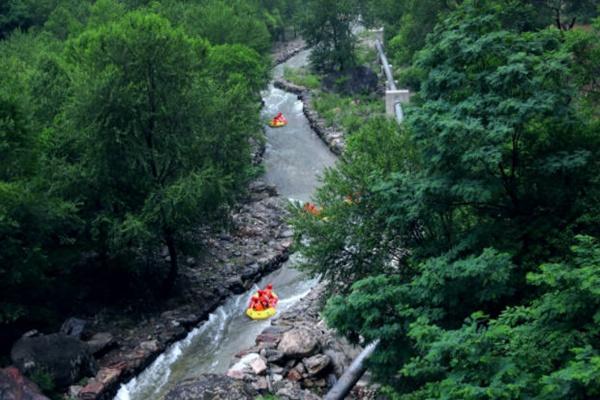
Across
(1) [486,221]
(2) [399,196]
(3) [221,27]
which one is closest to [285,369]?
(2) [399,196]

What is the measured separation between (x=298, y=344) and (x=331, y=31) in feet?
143

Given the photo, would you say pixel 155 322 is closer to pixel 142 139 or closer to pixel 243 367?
pixel 243 367

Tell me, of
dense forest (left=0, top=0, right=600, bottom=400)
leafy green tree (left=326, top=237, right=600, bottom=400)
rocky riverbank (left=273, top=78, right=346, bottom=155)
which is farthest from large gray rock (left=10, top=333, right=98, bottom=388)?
rocky riverbank (left=273, top=78, right=346, bottom=155)

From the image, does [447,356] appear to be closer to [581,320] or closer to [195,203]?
[581,320]

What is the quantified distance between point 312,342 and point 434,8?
79.3ft

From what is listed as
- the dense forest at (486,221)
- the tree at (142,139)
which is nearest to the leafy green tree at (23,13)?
the tree at (142,139)

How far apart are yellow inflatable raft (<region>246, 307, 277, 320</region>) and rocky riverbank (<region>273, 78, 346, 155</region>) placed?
1722 cm

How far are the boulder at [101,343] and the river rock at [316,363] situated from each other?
23.4 feet

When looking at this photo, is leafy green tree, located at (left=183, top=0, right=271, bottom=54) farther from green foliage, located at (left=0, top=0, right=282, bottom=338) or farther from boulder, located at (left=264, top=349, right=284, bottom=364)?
boulder, located at (left=264, top=349, right=284, bottom=364)

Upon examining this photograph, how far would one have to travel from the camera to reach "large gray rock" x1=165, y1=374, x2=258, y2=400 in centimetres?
1870

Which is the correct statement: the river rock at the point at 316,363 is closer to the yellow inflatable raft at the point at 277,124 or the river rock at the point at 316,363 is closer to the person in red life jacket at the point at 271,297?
the person in red life jacket at the point at 271,297

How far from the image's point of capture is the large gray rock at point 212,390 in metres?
18.7

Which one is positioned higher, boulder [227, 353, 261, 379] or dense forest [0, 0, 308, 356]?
dense forest [0, 0, 308, 356]

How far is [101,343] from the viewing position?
24.5m
